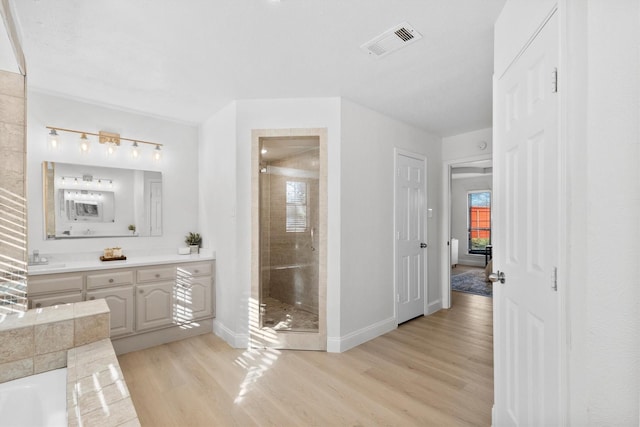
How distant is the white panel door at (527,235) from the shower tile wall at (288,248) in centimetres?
185

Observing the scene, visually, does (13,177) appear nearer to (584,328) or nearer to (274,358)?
(274,358)

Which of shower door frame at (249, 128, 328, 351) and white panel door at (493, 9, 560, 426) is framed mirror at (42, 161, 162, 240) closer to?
shower door frame at (249, 128, 328, 351)

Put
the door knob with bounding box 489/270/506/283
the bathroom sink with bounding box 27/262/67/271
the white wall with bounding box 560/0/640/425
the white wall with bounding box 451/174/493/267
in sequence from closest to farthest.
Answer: the white wall with bounding box 560/0/640/425 → the door knob with bounding box 489/270/506/283 → the bathroom sink with bounding box 27/262/67/271 → the white wall with bounding box 451/174/493/267

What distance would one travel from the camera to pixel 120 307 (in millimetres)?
2877

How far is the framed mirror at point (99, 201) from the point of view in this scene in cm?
297

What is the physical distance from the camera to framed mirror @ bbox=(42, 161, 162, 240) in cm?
297

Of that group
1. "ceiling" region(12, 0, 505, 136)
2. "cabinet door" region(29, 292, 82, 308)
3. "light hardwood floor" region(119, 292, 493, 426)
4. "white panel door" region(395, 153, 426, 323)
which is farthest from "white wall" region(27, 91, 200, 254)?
"white panel door" region(395, 153, 426, 323)

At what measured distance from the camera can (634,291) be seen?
31.4 inches

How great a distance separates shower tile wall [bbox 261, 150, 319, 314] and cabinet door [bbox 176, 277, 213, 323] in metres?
0.72

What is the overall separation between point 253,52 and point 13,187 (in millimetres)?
1850

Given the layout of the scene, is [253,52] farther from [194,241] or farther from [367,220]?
[194,241]

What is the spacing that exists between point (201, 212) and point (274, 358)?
6.62 ft

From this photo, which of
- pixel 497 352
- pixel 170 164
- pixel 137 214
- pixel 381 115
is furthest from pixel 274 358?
pixel 381 115

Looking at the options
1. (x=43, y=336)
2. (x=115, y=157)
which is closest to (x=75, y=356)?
(x=43, y=336)
